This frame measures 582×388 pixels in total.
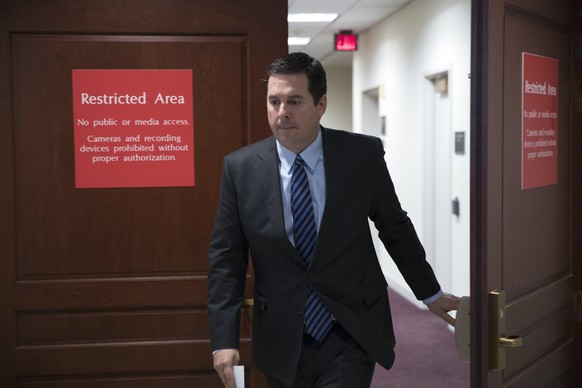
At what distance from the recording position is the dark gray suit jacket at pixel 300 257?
2.35 meters

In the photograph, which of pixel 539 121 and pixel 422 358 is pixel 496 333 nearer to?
pixel 539 121

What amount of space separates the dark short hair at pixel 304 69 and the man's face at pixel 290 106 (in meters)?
0.01

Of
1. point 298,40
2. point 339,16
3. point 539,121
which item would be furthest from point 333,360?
point 298,40

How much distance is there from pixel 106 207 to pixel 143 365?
657 millimetres

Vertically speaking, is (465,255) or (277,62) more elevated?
(277,62)

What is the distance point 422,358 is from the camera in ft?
18.3

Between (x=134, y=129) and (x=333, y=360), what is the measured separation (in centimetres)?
126

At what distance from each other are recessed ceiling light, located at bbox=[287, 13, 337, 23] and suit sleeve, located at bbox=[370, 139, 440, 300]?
19.3 ft

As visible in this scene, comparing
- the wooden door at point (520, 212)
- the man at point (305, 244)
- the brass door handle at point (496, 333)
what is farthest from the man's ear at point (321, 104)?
the brass door handle at point (496, 333)

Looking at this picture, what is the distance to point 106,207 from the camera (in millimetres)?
3039

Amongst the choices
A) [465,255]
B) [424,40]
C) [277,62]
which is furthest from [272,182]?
[424,40]

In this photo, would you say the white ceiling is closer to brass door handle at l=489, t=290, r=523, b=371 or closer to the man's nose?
the man's nose

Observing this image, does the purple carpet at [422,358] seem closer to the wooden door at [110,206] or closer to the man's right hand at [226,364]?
the wooden door at [110,206]

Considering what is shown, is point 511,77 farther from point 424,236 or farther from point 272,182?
point 424,236
